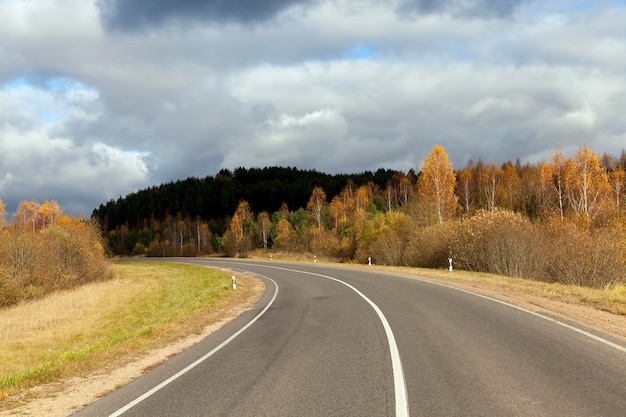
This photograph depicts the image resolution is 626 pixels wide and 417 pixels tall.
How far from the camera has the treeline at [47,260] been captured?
105ft

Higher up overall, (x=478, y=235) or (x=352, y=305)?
(x=478, y=235)

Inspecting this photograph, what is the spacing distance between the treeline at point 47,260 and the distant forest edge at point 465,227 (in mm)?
12265

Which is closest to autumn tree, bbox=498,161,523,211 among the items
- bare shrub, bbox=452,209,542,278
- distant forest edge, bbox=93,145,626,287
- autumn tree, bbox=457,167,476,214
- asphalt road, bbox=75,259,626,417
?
distant forest edge, bbox=93,145,626,287

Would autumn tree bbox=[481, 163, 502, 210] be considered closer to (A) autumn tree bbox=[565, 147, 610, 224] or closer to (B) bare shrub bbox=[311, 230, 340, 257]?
(A) autumn tree bbox=[565, 147, 610, 224]

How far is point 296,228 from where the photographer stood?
297 feet

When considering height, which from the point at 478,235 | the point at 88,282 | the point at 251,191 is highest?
the point at 251,191

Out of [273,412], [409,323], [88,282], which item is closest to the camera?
[273,412]

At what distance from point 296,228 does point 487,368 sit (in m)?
83.3

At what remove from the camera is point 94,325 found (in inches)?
941

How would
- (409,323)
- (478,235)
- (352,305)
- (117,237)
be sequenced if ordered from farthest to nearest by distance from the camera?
(117,237) → (478,235) → (352,305) → (409,323)

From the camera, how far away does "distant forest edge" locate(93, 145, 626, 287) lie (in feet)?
84.8

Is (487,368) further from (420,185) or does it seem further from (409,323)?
(420,185)

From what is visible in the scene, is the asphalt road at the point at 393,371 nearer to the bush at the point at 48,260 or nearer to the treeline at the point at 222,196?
the bush at the point at 48,260

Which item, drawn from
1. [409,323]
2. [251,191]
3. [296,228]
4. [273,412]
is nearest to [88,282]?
[409,323]
